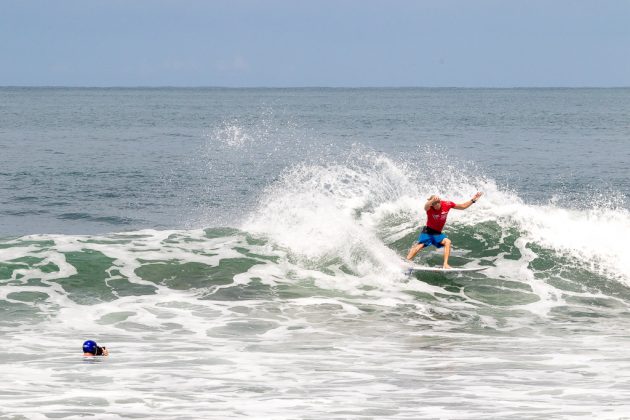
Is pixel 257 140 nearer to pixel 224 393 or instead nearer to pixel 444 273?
pixel 444 273

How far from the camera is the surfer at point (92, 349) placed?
14.1 m

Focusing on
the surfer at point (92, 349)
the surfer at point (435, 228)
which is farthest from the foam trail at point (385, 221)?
the surfer at point (92, 349)

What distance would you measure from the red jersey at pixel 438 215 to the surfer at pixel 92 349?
8953mm

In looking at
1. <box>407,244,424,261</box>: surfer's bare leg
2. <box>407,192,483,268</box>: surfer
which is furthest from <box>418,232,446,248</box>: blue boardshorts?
<box>407,244,424,261</box>: surfer's bare leg

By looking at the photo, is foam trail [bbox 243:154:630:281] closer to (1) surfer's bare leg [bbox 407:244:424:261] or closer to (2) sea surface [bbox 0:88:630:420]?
(2) sea surface [bbox 0:88:630:420]

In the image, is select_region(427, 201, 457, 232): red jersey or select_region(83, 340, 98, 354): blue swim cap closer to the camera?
select_region(83, 340, 98, 354): blue swim cap

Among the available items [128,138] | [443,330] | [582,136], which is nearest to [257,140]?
[128,138]

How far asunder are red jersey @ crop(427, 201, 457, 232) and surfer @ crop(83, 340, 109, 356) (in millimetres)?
8953

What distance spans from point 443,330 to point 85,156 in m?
38.7

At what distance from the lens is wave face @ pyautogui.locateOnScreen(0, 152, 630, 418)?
41.1 feet

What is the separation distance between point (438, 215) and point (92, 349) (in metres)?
9.30

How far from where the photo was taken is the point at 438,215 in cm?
2070

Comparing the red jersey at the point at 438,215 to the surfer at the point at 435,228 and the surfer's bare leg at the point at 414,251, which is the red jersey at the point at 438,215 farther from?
the surfer's bare leg at the point at 414,251

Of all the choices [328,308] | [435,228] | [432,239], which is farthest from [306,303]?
[435,228]
